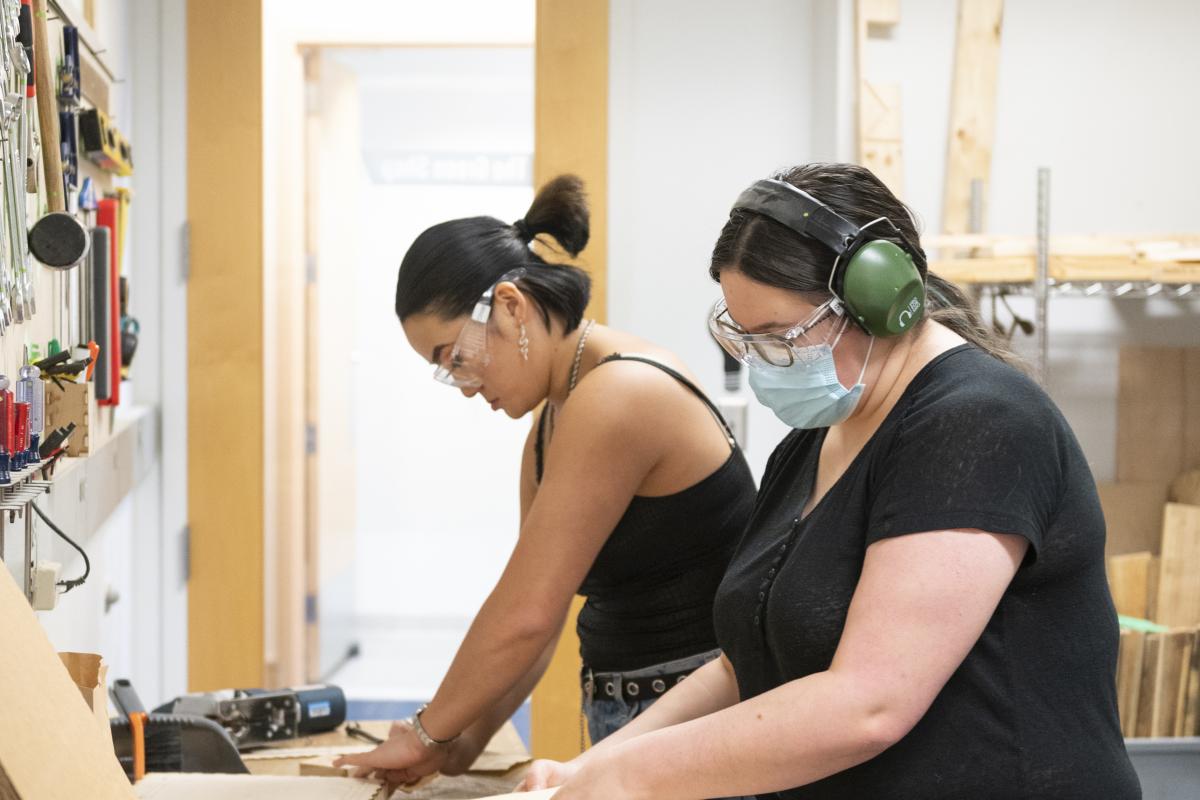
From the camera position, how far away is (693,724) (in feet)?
3.32

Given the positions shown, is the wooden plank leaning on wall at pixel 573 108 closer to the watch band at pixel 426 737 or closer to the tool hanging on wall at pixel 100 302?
the tool hanging on wall at pixel 100 302

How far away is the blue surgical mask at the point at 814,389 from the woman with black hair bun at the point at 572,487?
1.14 feet

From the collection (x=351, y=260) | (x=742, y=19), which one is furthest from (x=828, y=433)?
(x=351, y=260)

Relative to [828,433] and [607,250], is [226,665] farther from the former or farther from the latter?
[828,433]

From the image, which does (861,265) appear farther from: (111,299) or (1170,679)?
(1170,679)

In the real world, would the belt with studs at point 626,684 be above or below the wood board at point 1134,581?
above

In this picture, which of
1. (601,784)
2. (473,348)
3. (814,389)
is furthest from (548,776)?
(473,348)

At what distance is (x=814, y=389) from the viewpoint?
1117mm

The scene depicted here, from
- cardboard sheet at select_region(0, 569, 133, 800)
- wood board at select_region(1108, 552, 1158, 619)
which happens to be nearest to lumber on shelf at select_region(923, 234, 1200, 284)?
wood board at select_region(1108, 552, 1158, 619)

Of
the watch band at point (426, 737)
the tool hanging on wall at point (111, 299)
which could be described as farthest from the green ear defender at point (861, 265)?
the tool hanging on wall at point (111, 299)

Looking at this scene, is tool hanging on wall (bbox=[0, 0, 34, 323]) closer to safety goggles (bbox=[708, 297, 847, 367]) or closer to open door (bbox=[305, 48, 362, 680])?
safety goggles (bbox=[708, 297, 847, 367])

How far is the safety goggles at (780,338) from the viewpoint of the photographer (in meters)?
1.09

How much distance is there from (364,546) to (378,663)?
382 mm

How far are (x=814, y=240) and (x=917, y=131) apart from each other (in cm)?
209
